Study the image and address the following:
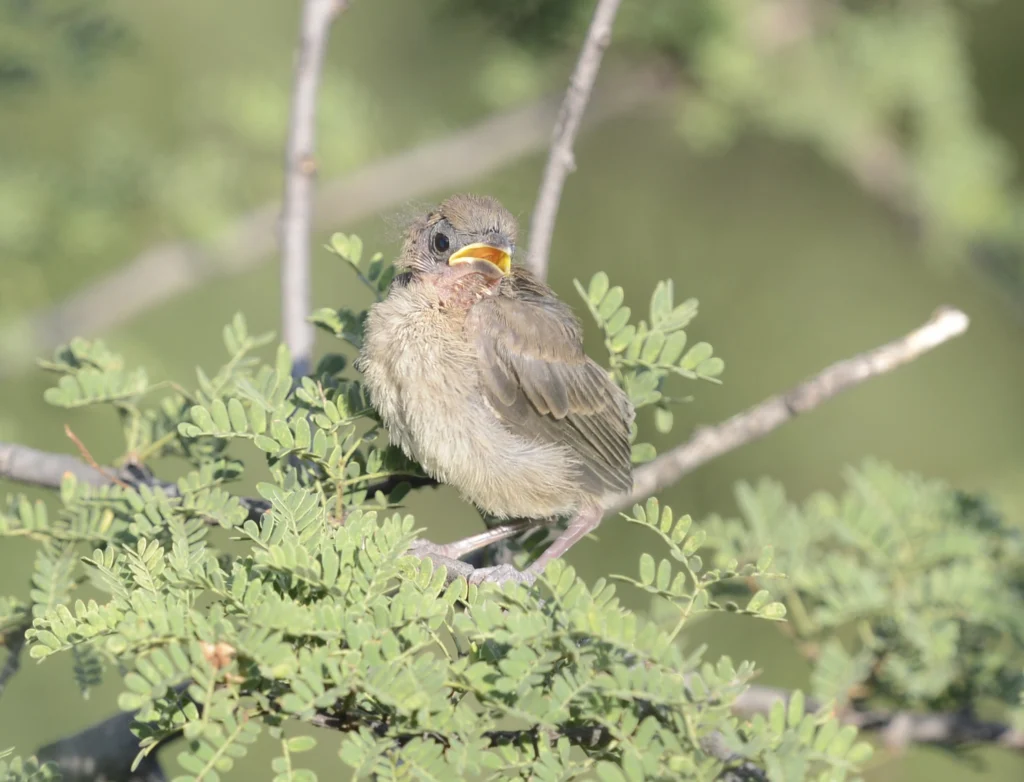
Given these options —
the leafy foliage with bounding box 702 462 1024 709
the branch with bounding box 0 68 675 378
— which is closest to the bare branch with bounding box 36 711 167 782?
the leafy foliage with bounding box 702 462 1024 709

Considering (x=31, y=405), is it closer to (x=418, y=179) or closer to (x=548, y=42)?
(x=418, y=179)

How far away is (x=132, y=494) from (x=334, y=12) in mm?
1558

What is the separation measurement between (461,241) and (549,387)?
429 millimetres

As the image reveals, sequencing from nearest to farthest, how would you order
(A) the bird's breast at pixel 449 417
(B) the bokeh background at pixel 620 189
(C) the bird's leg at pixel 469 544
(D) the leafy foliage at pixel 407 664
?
(D) the leafy foliage at pixel 407 664 < (A) the bird's breast at pixel 449 417 < (C) the bird's leg at pixel 469 544 < (B) the bokeh background at pixel 620 189

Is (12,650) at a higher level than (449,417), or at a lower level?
lower

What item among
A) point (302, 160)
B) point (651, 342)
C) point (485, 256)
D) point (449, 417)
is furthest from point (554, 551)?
point (302, 160)

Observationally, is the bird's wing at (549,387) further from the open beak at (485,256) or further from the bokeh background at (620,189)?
the bokeh background at (620,189)

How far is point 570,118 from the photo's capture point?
2.91m

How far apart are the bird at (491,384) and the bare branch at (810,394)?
172 millimetres

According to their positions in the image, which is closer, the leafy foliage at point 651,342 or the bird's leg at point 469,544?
the leafy foliage at point 651,342

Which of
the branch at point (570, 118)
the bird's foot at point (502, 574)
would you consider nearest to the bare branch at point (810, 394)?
the bird's foot at point (502, 574)

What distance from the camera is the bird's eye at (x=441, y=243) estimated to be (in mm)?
2779

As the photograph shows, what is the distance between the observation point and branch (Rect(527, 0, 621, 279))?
289 cm

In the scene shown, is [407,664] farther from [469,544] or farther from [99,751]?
[469,544]
